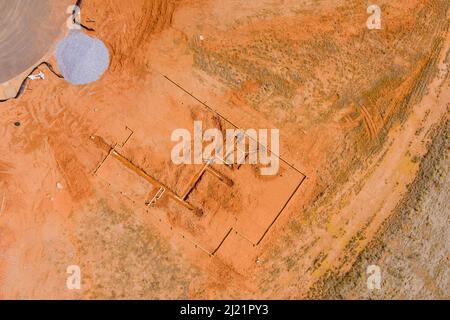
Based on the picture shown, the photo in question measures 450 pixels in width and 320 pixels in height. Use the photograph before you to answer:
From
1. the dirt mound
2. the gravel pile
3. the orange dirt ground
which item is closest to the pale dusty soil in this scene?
the orange dirt ground

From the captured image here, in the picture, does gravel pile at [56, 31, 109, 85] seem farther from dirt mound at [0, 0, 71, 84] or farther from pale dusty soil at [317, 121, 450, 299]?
pale dusty soil at [317, 121, 450, 299]

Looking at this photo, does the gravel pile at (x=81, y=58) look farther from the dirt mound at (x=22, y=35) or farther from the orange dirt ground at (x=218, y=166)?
the dirt mound at (x=22, y=35)

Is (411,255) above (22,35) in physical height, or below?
above

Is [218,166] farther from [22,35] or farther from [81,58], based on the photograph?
[22,35]

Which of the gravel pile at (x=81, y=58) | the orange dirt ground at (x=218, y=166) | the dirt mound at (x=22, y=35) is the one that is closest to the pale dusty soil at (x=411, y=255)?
the orange dirt ground at (x=218, y=166)

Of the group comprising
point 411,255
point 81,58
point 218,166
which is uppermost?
point 411,255

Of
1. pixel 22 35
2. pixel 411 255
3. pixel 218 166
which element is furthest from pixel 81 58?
pixel 411 255

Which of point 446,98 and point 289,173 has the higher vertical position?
point 446,98
